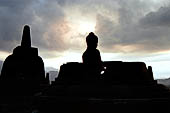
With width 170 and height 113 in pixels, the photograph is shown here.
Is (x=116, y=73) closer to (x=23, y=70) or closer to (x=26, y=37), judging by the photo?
(x=23, y=70)

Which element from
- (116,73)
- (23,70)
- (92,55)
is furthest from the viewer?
(23,70)

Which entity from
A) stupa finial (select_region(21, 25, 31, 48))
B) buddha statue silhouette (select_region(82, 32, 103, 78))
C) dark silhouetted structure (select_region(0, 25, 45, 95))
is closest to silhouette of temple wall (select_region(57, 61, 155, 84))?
buddha statue silhouette (select_region(82, 32, 103, 78))

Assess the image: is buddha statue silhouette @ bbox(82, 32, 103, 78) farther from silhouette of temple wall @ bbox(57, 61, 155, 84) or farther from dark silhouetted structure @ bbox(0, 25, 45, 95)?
dark silhouetted structure @ bbox(0, 25, 45, 95)

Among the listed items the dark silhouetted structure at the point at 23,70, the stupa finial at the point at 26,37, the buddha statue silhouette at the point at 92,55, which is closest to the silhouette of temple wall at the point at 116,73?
the buddha statue silhouette at the point at 92,55

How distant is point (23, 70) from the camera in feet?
92.7

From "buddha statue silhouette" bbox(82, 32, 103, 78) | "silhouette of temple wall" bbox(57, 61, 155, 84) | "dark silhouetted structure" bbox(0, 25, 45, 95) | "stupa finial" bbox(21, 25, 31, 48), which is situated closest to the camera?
"silhouette of temple wall" bbox(57, 61, 155, 84)

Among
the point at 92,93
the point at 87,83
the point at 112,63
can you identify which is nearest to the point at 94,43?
the point at 112,63

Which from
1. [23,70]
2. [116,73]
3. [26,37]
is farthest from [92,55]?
[26,37]

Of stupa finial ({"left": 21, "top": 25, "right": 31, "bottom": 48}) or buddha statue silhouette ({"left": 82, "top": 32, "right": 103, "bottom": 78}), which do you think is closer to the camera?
buddha statue silhouette ({"left": 82, "top": 32, "right": 103, "bottom": 78})

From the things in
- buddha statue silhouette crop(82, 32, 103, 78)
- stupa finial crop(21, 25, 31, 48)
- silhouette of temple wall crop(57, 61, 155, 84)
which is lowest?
silhouette of temple wall crop(57, 61, 155, 84)

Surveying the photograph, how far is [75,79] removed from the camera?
12.1 metres

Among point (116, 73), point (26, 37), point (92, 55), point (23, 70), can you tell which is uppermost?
point (26, 37)

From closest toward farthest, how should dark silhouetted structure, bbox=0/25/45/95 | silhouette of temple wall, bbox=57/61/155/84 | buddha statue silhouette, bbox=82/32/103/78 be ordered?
1. silhouette of temple wall, bbox=57/61/155/84
2. buddha statue silhouette, bbox=82/32/103/78
3. dark silhouetted structure, bbox=0/25/45/95

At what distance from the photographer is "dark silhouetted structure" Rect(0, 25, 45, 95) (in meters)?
26.2
